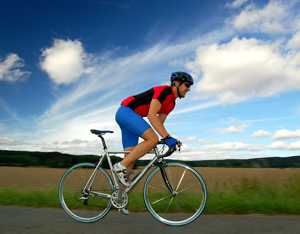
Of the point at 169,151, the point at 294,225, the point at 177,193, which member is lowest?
the point at 294,225

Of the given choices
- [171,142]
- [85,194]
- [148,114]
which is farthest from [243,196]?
[85,194]

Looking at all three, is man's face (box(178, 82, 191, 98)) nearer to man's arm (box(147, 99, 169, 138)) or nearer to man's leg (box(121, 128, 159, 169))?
man's arm (box(147, 99, 169, 138))

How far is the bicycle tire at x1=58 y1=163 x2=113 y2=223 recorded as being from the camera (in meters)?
3.37

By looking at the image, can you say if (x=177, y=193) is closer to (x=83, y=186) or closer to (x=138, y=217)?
(x=138, y=217)

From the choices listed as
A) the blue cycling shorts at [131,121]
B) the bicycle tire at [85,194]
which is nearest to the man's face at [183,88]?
the blue cycling shorts at [131,121]

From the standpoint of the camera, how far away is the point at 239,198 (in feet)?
13.4

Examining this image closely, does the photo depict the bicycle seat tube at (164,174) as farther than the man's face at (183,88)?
No

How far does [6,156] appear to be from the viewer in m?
10.9

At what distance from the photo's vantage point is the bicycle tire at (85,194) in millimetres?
3373

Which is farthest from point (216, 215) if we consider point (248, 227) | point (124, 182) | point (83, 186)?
point (83, 186)

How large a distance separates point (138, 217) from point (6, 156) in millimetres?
10204

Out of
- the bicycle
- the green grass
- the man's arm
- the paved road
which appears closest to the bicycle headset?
the man's arm

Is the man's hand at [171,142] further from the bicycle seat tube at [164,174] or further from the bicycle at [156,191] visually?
the bicycle seat tube at [164,174]

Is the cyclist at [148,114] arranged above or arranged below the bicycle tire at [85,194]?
above
